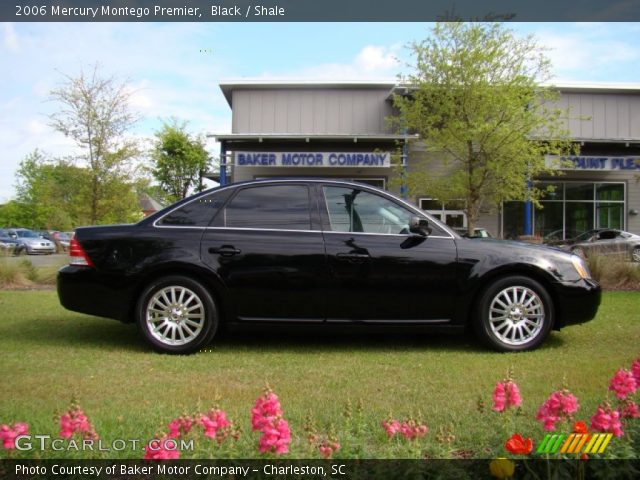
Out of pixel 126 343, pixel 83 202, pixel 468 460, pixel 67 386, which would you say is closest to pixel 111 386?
pixel 67 386

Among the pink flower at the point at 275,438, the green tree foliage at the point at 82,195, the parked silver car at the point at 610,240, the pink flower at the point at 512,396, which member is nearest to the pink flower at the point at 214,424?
the pink flower at the point at 275,438

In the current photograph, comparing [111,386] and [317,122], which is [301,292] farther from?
[317,122]

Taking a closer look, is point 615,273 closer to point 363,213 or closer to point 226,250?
point 363,213

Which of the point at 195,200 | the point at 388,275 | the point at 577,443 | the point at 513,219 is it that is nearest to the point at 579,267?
the point at 388,275

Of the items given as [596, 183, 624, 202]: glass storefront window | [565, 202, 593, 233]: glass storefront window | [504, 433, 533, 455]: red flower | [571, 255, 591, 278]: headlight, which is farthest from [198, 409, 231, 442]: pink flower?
[596, 183, 624, 202]: glass storefront window

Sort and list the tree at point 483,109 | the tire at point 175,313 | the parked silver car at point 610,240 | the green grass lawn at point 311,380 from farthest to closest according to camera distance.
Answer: the parked silver car at point 610,240, the tree at point 483,109, the tire at point 175,313, the green grass lawn at point 311,380

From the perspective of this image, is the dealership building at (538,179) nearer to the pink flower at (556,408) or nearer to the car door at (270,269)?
the car door at (270,269)

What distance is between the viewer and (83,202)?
12414 mm

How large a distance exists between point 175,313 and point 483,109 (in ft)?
31.9

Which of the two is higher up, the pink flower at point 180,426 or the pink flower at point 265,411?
the pink flower at point 265,411

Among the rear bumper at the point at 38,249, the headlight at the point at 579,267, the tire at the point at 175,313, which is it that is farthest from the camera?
the rear bumper at the point at 38,249

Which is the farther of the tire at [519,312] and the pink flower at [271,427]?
the tire at [519,312]

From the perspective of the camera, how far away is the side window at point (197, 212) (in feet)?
15.5

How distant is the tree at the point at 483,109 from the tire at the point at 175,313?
9.05 metres
